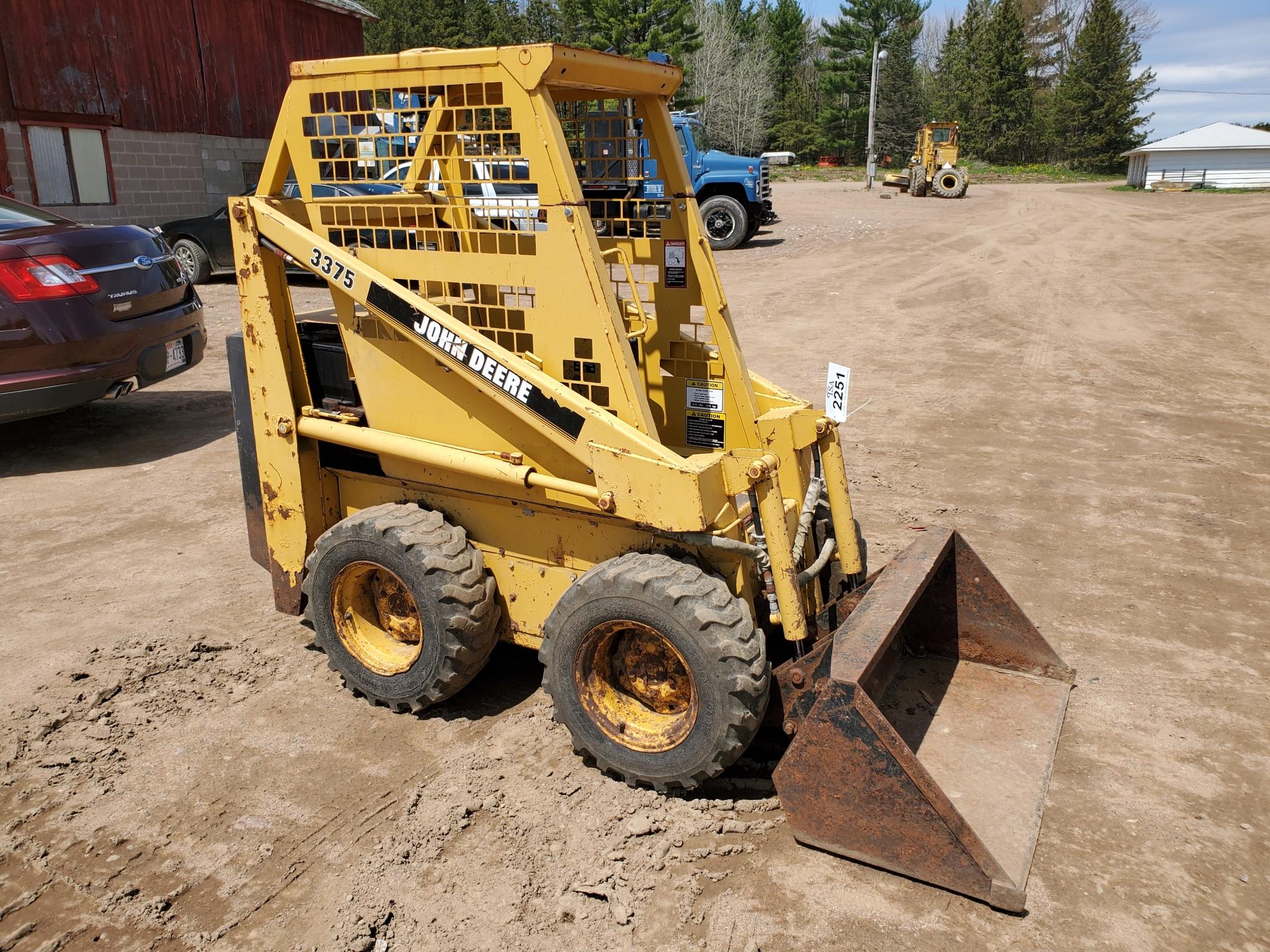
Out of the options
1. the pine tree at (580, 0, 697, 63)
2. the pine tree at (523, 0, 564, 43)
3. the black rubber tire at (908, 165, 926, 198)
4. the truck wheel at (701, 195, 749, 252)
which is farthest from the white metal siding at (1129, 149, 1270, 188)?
the truck wheel at (701, 195, 749, 252)

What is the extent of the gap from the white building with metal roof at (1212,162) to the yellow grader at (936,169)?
14.5 metres

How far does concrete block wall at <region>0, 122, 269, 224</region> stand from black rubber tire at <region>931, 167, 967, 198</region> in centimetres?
2020

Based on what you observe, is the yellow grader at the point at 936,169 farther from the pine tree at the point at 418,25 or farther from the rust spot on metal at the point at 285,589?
the rust spot on metal at the point at 285,589

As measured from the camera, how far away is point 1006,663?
411 cm

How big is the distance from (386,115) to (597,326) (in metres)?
1.15

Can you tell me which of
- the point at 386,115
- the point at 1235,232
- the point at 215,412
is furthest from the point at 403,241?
the point at 1235,232

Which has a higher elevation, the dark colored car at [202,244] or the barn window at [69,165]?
the barn window at [69,165]

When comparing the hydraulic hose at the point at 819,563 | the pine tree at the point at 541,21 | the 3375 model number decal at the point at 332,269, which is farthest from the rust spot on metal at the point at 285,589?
the pine tree at the point at 541,21

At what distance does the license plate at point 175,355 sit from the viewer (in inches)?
283

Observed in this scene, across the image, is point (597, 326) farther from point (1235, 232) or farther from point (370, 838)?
point (1235, 232)

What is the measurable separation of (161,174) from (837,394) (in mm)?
17570

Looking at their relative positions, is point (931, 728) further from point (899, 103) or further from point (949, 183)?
point (899, 103)

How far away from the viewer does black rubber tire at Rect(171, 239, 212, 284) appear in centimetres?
1466

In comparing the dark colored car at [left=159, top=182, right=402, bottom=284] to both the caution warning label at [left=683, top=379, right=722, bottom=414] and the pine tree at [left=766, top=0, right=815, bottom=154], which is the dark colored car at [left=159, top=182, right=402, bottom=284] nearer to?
the caution warning label at [left=683, top=379, right=722, bottom=414]
